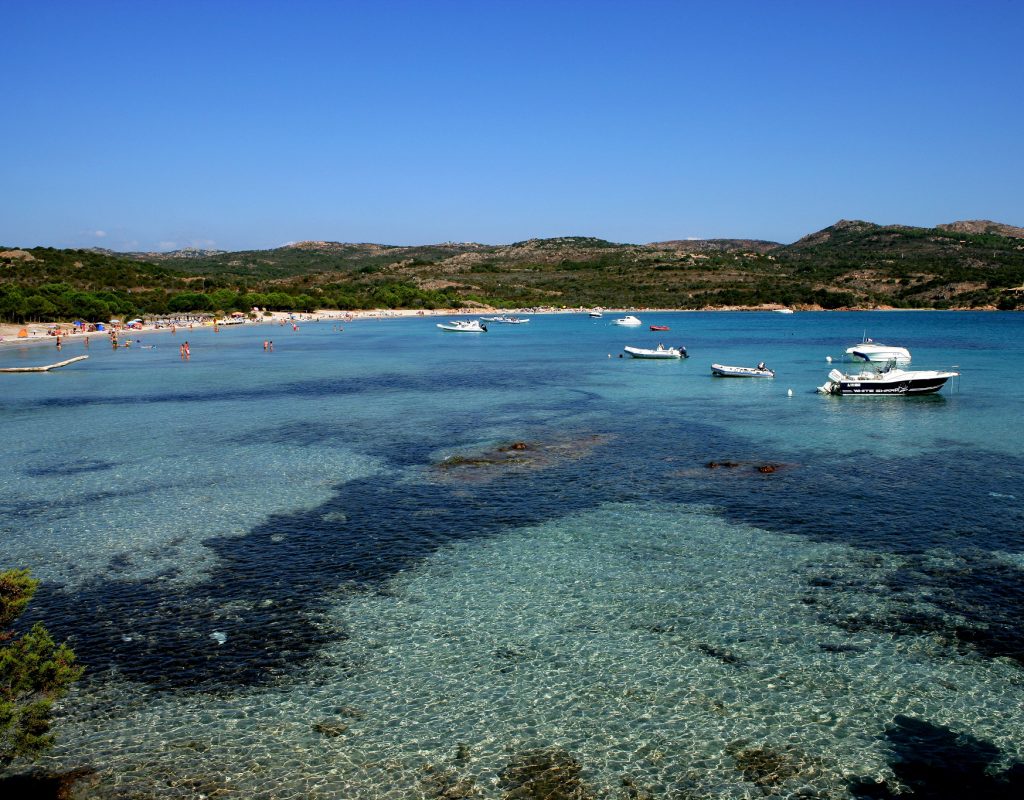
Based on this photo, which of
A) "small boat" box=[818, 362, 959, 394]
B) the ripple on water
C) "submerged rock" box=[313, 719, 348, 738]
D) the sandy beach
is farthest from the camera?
the sandy beach

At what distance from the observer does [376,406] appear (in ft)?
134

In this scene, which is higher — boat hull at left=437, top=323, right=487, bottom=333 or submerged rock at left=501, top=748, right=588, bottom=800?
boat hull at left=437, top=323, right=487, bottom=333

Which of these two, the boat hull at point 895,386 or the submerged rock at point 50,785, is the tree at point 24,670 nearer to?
the submerged rock at point 50,785

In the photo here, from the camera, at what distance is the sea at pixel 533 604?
10.0 metres

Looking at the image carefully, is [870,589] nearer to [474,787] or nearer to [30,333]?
[474,787]

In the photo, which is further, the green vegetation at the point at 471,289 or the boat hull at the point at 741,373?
the green vegetation at the point at 471,289

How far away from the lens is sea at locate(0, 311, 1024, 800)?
10016 mm

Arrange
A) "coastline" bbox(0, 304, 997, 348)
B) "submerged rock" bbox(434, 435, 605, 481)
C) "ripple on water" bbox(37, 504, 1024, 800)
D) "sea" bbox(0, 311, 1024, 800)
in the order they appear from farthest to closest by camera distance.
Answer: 1. "coastline" bbox(0, 304, 997, 348)
2. "submerged rock" bbox(434, 435, 605, 481)
3. "sea" bbox(0, 311, 1024, 800)
4. "ripple on water" bbox(37, 504, 1024, 800)

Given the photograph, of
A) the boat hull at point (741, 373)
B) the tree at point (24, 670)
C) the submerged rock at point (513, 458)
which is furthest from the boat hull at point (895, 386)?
the tree at point (24, 670)

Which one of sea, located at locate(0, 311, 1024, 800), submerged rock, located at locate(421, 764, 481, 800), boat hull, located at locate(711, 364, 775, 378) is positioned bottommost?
submerged rock, located at locate(421, 764, 481, 800)

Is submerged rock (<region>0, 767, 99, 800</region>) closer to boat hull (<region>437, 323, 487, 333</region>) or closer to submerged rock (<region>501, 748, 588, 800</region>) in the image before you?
submerged rock (<region>501, 748, 588, 800</region>)

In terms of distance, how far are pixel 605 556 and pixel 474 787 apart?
817 cm

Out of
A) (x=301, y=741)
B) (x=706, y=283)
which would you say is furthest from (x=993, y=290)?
(x=301, y=741)

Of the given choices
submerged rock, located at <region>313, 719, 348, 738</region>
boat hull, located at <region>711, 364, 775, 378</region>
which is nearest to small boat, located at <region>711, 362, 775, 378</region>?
boat hull, located at <region>711, 364, 775, 378</region>
